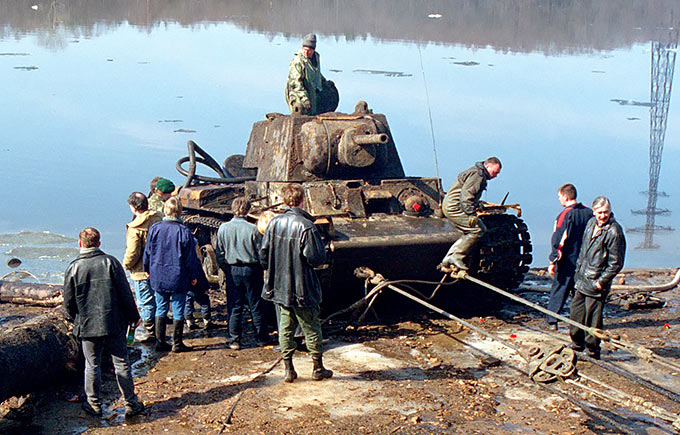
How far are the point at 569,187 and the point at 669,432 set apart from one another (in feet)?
11.5

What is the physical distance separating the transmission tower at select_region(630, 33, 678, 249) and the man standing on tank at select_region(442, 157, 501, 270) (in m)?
13.1

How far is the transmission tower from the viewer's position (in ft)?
83.0

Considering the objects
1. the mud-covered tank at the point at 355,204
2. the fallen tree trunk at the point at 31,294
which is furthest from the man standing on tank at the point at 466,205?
the fallen tree trunk at the point at 31,294

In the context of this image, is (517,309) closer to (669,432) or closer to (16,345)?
(669,432)

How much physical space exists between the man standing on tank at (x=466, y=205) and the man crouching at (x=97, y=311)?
389cm

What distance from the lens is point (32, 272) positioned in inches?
602

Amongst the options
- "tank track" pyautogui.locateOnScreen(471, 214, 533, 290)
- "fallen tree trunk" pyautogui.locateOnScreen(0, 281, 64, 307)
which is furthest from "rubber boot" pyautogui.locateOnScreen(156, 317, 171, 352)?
"tank track" pyautogui.locateOnScreen(471, 214, 533, 290)

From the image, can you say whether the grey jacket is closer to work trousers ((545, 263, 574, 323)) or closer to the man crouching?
the man crouching

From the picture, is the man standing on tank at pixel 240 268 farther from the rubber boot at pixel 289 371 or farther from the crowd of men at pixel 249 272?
the rubber boot at pixel 289 371

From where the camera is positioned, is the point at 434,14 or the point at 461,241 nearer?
the point at 461,241

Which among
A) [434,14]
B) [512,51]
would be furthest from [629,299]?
[434,14]

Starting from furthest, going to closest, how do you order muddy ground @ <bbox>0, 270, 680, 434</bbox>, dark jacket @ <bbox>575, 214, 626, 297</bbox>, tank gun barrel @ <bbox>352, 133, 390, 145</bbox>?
tank gun barrel @ <bbox>352, 133, 390, 145</bbox>
dark jacket @ <bbox>575, 214, 626, 297</bbox>
muddy ground @ <bbox>0, 270, 680, 434</bbox>

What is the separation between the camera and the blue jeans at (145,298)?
34.5ft

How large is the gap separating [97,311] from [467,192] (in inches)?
166
